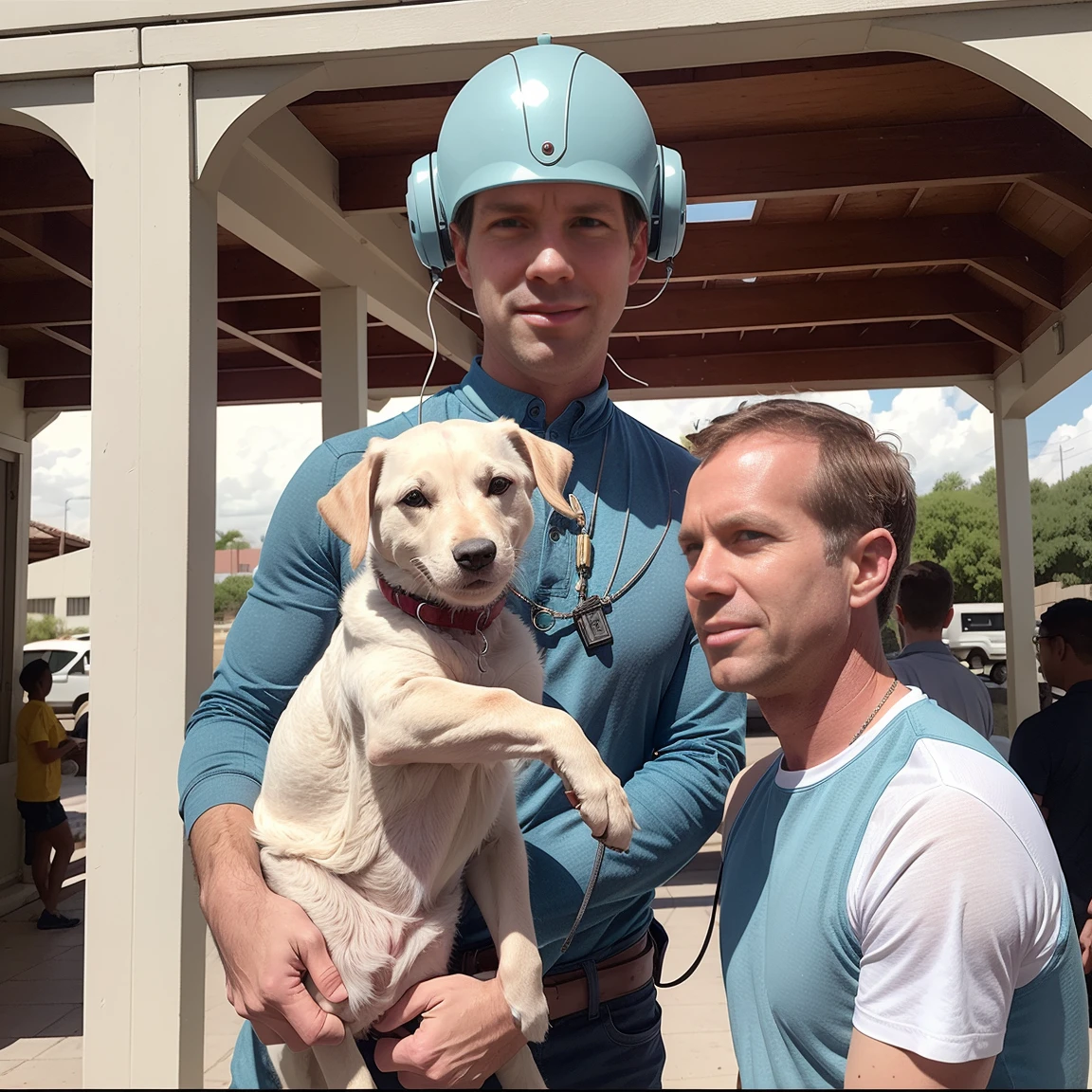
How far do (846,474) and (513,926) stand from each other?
3.14 feet

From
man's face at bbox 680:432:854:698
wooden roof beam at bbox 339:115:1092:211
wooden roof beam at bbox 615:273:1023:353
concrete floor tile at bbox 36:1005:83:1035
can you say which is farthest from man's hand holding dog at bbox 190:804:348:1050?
wooden roof beam at bbox 615:273:1023:353

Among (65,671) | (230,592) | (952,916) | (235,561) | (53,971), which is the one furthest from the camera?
(235,561)

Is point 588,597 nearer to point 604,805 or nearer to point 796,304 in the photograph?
point 604,805

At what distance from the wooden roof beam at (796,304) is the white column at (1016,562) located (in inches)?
94.0

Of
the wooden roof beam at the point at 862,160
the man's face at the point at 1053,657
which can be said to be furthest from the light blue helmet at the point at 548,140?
the man's face at the point at 1053,657

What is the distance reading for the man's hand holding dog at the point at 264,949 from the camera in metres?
1.65

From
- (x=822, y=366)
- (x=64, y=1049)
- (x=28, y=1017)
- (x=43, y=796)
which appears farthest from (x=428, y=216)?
(x=822, y=366)

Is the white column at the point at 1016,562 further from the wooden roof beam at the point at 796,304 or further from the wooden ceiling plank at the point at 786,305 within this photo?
the wooden ceiling plank at the point at 786,305

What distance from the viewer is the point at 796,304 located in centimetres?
941

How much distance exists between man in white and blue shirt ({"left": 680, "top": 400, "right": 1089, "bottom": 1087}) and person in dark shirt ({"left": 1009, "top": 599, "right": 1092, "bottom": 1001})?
4.79 meters

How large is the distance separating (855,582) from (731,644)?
0.74ft

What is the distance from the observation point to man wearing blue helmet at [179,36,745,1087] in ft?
6.14

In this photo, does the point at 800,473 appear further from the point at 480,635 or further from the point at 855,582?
the point at 480,635

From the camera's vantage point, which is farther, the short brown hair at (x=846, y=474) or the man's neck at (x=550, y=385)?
the man's neck at (x=550, y=385)
